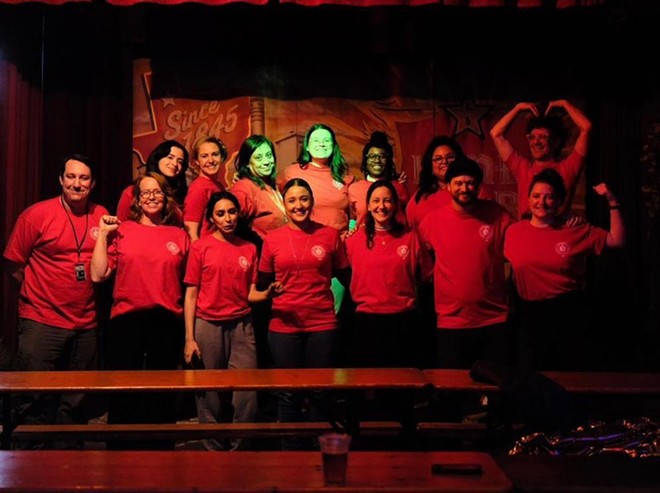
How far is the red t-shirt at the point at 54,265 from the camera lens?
5512 millimetres

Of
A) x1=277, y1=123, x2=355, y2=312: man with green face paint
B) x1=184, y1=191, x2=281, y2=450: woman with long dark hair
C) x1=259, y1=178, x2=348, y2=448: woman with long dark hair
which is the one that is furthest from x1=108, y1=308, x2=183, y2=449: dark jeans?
x1=277, y1=123, x2=355, y2=312: man with green face paint

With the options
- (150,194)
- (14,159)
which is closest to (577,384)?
(150,194)

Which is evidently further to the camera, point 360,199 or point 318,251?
point 360,199

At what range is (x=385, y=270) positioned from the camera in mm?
5824

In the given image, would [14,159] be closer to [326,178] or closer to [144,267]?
[144,267]

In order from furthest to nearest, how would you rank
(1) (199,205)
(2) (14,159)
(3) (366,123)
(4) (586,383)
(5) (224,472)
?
1. (3) (366,123)
2. (2) (14,159)
3. (1) (199,205)
4. (4) (586,383)
5. (5) (224,472)

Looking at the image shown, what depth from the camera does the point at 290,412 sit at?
5480mm

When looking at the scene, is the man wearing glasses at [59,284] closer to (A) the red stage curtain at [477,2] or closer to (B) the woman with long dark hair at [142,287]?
(B) the woman with long dark hair at [142,287]

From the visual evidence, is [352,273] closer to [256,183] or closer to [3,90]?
[256,183]

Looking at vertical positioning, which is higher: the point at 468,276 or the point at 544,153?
the point at 544,153

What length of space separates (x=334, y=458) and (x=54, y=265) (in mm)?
3485

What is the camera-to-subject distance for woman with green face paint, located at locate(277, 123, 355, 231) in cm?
680

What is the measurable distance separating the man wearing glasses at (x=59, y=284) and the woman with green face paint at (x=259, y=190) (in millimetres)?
1366

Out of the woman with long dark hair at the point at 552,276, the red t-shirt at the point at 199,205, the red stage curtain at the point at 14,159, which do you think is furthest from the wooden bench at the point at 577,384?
the red stage curtain at the point at 14,159
